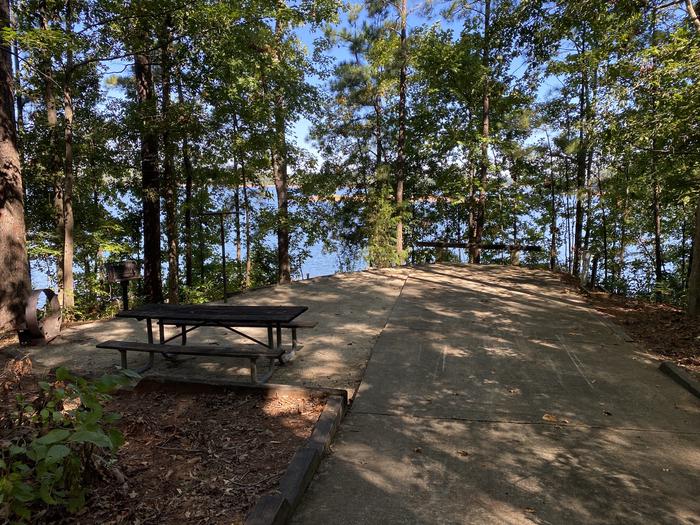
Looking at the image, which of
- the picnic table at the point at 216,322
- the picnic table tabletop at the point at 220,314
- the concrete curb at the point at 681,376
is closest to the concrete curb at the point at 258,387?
the picnic table at the point at 216,322

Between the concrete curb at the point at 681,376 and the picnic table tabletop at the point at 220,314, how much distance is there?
368 centimetres

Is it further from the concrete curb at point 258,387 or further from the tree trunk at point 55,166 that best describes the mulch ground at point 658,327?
the tree trunk at point 55,166

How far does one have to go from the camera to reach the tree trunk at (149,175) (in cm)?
866

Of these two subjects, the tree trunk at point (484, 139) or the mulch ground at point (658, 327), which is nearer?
the mulch ground at point (658, 327)

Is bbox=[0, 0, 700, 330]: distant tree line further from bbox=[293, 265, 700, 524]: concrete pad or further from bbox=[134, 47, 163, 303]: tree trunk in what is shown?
bbox=[293, 265, 700, 524]: concrete pad

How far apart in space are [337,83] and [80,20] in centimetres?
1163

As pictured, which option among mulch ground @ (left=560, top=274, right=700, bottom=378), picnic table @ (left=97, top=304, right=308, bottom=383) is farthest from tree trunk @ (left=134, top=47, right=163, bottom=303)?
mulch ground @ (left=560, top=274, right=700, bottom=378)

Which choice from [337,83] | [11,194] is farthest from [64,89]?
[337,83]

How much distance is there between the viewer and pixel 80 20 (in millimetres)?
7867

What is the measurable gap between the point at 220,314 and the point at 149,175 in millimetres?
6960

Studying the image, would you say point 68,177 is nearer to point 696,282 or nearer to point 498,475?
point 498,475

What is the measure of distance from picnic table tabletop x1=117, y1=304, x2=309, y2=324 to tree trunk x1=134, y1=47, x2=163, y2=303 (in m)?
5.55

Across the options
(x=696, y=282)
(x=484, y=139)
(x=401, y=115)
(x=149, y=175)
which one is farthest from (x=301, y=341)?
(x=401, y=115)

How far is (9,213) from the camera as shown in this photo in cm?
587
